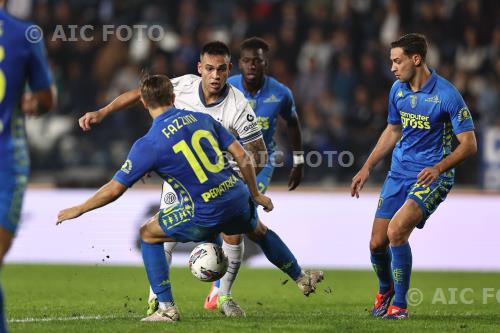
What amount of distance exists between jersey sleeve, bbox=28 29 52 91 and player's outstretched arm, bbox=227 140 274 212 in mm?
1847

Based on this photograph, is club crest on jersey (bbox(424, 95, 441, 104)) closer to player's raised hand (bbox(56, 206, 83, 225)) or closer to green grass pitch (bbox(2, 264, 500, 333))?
green grass pitch (bbox(2, 264, 500, 333))

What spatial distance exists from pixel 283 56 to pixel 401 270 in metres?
8.84

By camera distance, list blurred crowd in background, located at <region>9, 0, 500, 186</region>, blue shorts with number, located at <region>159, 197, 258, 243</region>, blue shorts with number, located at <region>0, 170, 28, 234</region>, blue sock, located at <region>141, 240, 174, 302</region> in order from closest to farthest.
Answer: blue shorts with number, located at <region>0, 170, 28, 234</region> → blue shorts with number, located at <region>159, 197, 258, 243</region> → blue sock, located at <region>141, 240, 174, 302</region> → blurred crowd in background, located at <region>9, 0, 500, 186</region>

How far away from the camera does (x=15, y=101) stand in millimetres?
5891

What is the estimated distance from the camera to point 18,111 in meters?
5.93

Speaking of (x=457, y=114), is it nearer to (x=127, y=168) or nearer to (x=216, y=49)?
(x=216, y=49)

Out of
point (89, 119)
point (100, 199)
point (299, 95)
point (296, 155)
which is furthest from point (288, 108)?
point (299, 95)

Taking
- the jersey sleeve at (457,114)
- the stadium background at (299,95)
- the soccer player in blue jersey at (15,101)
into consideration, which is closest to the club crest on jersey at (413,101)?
the jersey sleeve at (457,114)

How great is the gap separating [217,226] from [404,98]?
2.04m

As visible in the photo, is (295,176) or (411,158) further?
(295,176)

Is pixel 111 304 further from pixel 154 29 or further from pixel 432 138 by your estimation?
pixel 154 29

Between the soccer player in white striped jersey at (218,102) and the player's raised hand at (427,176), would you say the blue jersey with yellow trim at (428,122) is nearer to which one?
the player's raised hand at (427,176)

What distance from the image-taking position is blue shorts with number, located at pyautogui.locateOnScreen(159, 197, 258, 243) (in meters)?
7.49

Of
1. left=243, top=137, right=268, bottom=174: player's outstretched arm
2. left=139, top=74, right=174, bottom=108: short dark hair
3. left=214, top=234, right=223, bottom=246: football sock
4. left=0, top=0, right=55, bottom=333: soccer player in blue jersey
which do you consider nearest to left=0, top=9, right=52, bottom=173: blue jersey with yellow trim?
left=0, top=0, right=55, bottom=333: soccer player in blue jersey
